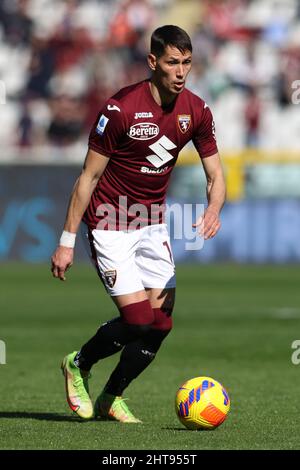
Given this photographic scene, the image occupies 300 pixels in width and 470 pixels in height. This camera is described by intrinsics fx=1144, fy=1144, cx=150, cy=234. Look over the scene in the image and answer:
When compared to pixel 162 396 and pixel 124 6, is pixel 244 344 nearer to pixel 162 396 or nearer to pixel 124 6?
pixel 162 396

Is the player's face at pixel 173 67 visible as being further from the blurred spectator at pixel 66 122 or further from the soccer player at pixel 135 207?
the blurred spectator at pixel 66 122

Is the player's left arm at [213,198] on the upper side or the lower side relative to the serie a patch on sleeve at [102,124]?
lower

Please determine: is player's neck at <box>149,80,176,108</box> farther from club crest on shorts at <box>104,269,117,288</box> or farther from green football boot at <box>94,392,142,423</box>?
green football boot at <box>94,392,142,423</box>

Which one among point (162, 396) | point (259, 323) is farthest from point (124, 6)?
point (162, 396)

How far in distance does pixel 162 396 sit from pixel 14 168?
13.1 meters

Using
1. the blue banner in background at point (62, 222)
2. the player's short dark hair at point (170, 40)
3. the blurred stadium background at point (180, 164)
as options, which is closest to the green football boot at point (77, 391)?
the player's short dark hair at point (170, 40)

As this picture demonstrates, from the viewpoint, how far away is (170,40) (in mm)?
6945

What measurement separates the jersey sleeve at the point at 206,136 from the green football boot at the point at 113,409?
5.53 feet

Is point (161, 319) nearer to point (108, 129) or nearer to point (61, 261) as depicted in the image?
point (61, 261)

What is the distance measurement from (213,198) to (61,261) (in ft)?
3.58

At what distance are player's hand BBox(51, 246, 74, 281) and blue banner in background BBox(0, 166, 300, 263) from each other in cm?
1392

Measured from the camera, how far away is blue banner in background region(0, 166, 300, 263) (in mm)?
21141

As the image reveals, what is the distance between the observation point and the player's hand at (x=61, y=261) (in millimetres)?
6918

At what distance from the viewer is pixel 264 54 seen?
2386 centimetres
